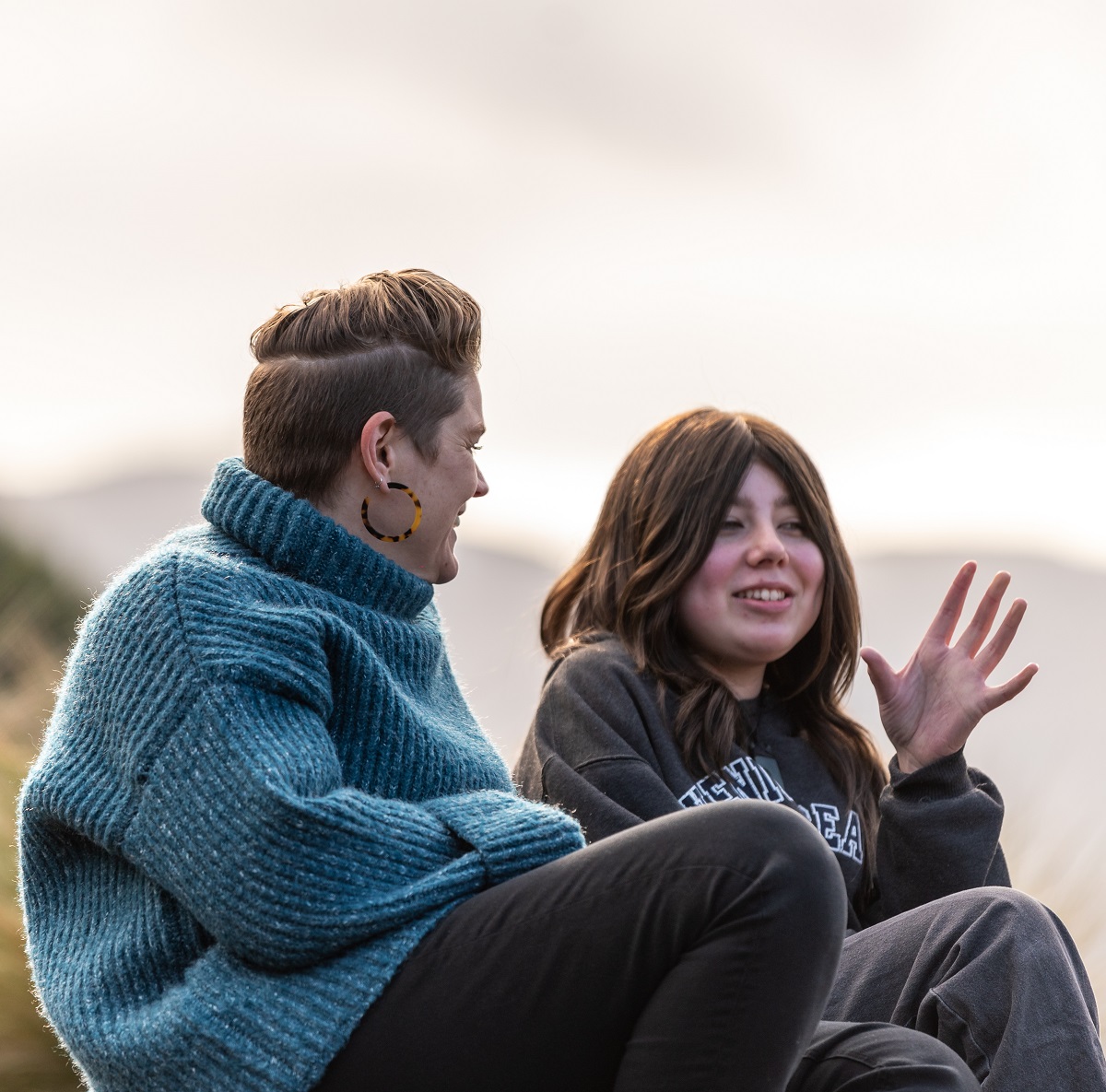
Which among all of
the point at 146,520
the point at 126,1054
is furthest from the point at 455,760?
the point at 146,520

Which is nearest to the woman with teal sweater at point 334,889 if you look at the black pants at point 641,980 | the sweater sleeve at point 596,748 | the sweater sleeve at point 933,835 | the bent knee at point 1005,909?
the black pants at point 641,980

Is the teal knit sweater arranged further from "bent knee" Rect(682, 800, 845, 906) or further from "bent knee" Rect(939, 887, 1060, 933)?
"bent knee" Rect(939, 887, 1060, 933)

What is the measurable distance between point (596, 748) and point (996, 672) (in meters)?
3.40

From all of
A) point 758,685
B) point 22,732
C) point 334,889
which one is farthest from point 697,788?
point 22,732

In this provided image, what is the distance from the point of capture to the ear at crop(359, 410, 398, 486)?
1980mm

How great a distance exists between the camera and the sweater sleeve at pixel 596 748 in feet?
7.86

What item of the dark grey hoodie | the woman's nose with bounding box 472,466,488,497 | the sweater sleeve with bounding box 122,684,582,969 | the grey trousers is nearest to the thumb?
the dark grey hoodie

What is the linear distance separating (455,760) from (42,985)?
1.91ft

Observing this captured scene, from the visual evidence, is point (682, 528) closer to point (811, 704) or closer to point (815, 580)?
point (815, 580)

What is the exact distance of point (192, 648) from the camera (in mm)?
1642

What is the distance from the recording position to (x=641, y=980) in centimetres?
153

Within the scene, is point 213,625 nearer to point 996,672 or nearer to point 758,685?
point 758,685

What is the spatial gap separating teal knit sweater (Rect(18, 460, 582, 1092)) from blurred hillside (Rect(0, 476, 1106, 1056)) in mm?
425

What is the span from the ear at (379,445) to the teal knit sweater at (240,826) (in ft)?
0.41
